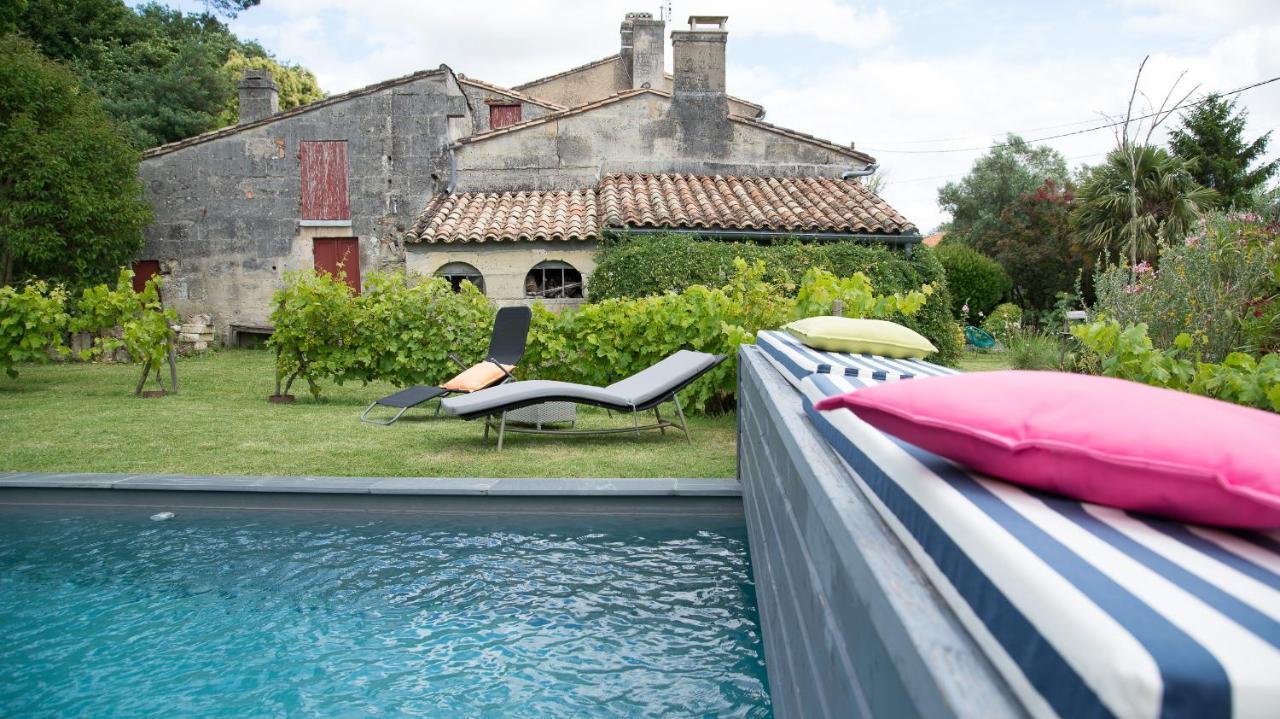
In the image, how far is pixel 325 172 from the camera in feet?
61.3

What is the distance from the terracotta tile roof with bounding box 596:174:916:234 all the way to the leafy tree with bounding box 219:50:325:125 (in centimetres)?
1982

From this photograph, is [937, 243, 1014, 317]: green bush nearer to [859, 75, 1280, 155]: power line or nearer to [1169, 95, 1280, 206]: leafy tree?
[859, 75, 1280, 155]: power line

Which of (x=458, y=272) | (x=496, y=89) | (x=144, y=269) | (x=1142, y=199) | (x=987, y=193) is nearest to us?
(x=458, y=272)

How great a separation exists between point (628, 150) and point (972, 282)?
1211 cm

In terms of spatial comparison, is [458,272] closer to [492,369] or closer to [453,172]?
[453,172]

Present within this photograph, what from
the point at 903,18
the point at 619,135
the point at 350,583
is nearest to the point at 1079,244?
the point at 903,18

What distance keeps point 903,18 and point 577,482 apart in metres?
15.9

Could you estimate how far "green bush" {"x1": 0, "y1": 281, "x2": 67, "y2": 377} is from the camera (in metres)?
10.6

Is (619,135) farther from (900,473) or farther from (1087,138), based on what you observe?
(1087,138)

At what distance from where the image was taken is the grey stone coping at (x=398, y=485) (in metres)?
5.27

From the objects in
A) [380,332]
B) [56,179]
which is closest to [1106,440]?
[380,332]

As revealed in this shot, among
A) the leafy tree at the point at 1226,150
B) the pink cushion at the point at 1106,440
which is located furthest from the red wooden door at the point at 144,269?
the leafy tree at the point at 1226,150

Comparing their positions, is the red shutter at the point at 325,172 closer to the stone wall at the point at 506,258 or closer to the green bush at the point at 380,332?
the stone wall at the point at 506,258

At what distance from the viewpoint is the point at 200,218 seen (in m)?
18.9
